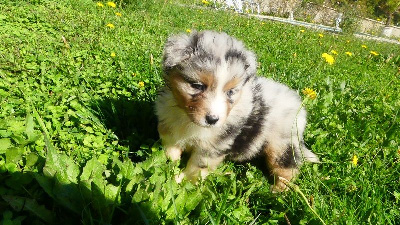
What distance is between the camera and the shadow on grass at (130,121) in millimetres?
2968

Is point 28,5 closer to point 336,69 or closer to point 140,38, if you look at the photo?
point 140,38

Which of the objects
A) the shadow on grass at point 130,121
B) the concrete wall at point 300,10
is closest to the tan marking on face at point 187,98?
the shadow on grass at point 130,121

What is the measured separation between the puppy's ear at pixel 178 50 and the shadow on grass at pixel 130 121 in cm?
88

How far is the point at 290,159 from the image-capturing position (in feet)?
9.70

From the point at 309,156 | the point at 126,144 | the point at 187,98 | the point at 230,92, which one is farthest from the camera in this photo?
the point at 309,156

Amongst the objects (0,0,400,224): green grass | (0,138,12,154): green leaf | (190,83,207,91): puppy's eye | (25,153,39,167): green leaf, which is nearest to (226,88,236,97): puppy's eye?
(190,83,207,91): puppy's eye

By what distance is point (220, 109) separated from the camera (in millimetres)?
2285

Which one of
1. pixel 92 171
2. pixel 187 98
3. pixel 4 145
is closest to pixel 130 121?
pixel 187 98

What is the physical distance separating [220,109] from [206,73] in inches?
11.3

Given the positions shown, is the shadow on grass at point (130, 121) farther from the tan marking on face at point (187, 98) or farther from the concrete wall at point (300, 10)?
the concrete wall at point (300, 10)

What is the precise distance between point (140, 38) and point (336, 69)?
391cm

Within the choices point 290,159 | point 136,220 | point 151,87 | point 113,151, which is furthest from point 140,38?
point 136,220

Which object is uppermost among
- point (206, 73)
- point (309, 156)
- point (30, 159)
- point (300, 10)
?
point (206, 73)

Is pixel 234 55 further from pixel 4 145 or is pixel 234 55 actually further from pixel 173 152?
pixel 4 145
